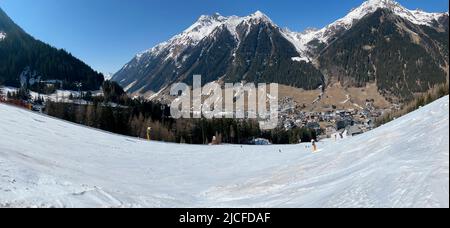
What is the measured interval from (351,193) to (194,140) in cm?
13538

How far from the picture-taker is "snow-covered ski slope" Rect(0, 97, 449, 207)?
41.9 feet

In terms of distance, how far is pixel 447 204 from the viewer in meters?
9.66

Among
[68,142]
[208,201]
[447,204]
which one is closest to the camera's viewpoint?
[447,204]

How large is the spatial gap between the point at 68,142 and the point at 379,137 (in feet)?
86.6

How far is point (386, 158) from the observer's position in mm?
17375

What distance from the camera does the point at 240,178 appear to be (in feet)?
84.5

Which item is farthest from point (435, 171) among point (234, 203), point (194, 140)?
point (194, 140)

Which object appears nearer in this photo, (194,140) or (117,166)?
(117,166)

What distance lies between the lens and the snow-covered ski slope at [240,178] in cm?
1278

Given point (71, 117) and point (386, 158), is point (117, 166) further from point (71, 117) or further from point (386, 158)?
point (71, 117)

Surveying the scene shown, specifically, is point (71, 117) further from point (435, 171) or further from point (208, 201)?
point (435, 171)

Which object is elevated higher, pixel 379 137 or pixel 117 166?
pixel 379 137
